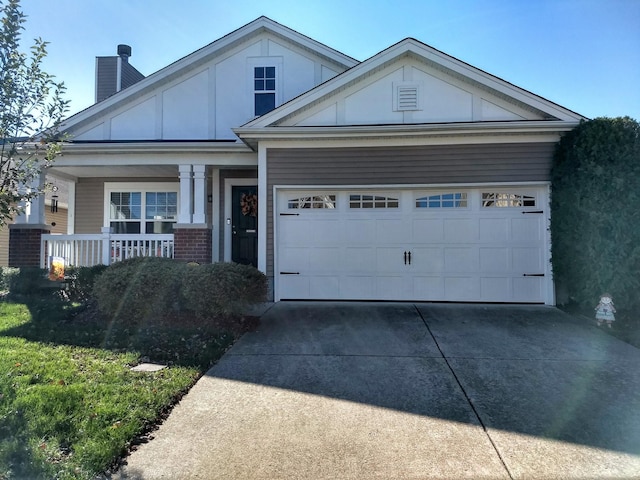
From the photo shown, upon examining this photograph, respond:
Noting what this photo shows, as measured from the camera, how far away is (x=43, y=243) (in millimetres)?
9102

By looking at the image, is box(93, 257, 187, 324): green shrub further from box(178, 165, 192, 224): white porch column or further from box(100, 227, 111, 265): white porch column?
box(178, 165, 192, 224): white porch column

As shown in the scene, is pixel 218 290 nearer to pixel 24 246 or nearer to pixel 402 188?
pixel 402 188

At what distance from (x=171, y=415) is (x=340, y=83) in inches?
270

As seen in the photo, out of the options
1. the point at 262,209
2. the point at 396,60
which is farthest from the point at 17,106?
the point at 396,60

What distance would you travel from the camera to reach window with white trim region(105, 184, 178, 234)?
10828 mm

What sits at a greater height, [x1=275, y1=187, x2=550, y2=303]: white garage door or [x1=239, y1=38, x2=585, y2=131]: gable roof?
[x1=239, y1=38, x2=585, y2=131]: gable roof

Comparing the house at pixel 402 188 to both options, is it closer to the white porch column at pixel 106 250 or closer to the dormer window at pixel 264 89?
Answer: the white porch column at pixel 106 250

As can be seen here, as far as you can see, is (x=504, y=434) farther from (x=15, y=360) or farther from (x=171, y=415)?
(x=15, y=360)

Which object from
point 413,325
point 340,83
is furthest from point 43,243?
point 413,325

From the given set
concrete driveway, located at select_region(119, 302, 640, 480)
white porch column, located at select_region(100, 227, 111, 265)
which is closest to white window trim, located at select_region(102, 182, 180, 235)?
white porch column, located at select_region(100, 227, 111, 265)

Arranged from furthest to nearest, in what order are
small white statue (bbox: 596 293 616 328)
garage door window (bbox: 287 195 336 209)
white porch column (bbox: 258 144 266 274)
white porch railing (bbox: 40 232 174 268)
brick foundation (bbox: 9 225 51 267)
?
brick foundation (bbox: 9 225 51 267) → white porch railing (bbox: 40 232 174 268) → garage door window (bbox: 287 195 336 209) → white porch column (bbox: 258 144 266 274) → small white statue (bbox: 596 293 616 328)

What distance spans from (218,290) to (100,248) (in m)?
4.34

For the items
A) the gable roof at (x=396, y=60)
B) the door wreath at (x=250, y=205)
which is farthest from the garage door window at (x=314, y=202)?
the door wreath at (x=250, y=205)

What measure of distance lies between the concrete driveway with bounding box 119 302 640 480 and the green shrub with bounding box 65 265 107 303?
406 cm
